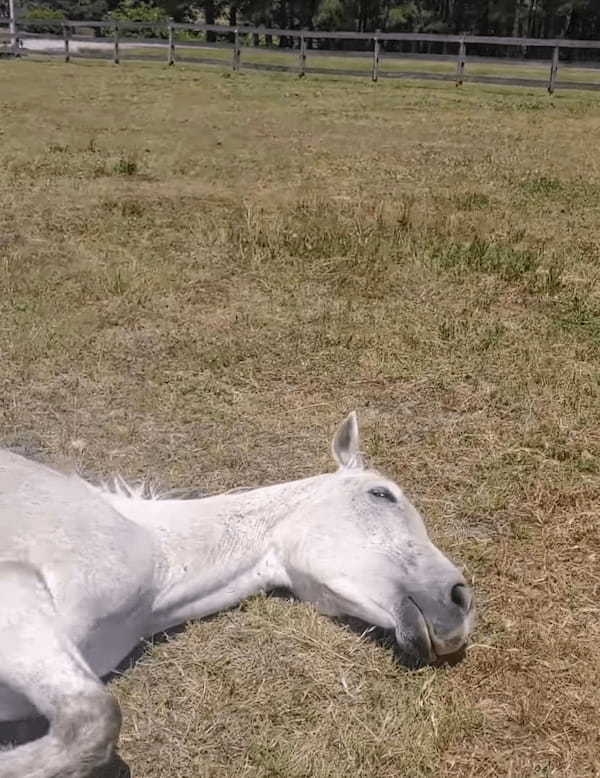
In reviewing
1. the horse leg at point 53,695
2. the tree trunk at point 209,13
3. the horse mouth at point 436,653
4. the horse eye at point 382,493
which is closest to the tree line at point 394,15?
the tree trunk at point 209,13

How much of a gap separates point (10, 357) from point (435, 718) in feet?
11.1

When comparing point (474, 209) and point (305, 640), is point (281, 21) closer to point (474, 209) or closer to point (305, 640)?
point (474, 209)

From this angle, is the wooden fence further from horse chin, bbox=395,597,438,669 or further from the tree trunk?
horse chin, bbox=395,597,438,669

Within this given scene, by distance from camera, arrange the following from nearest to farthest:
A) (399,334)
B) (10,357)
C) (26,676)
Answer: (26,676) → (10,357) → (399,334)

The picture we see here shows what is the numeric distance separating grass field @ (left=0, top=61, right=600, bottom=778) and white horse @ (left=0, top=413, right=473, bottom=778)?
0.74 ft

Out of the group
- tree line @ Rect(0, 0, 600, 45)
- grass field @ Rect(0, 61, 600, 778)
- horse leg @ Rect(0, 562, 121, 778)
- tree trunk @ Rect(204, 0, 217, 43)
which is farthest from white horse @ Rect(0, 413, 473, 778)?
tree line @ Rect(0, 0, 600, 45)

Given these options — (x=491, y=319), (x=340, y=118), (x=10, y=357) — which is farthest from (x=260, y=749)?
(x=340, y=118)

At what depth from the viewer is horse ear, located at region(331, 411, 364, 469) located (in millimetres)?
3201

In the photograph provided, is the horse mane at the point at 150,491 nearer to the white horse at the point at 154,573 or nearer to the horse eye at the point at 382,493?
the white horse at the point at 154,573

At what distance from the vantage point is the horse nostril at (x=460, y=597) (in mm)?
2590

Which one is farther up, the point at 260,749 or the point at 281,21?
the point at 281,21

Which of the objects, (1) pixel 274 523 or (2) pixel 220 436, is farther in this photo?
(2) pixel 220 436

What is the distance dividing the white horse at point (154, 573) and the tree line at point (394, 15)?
1873 inches

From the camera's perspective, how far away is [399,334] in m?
5.75
